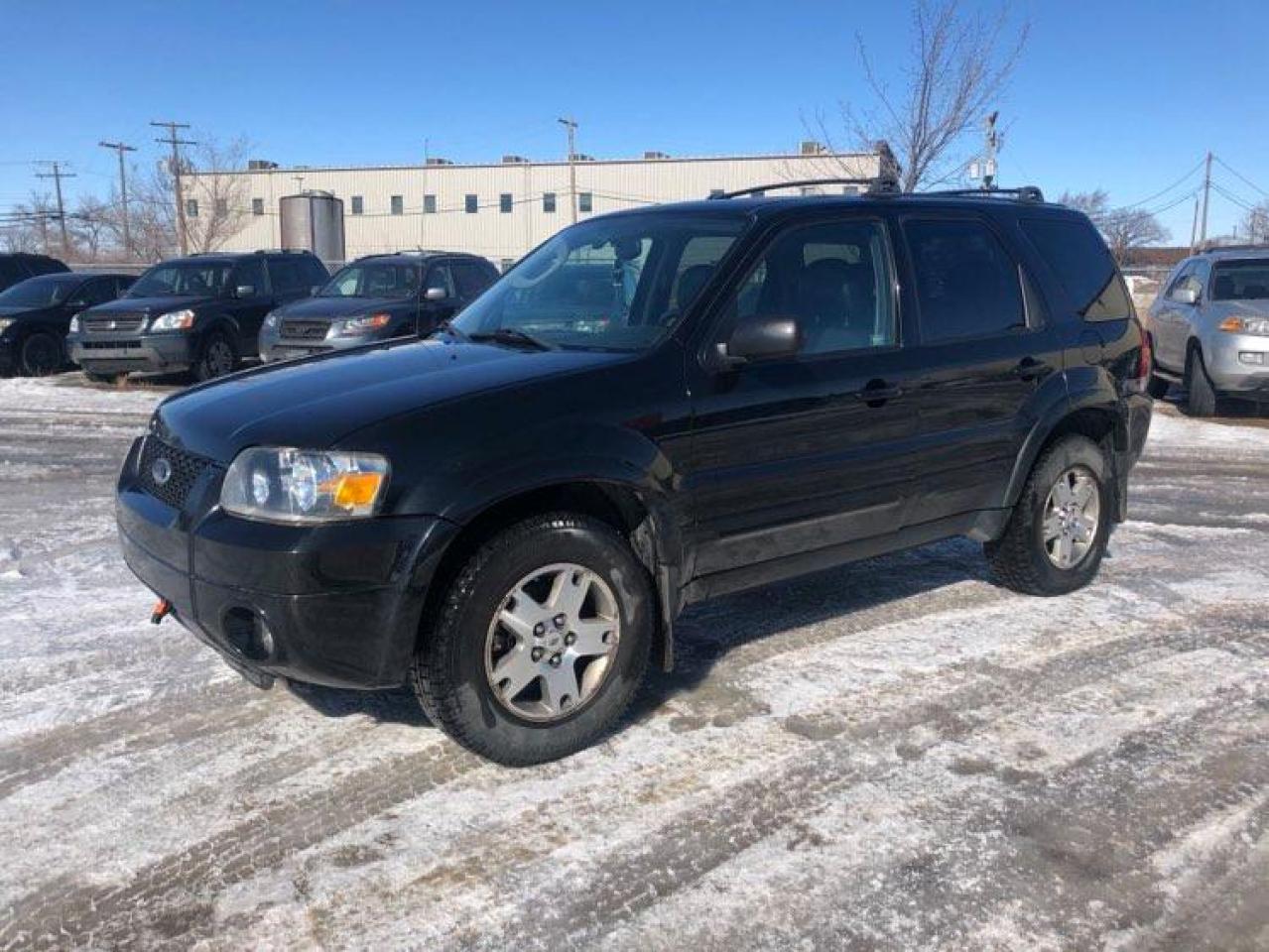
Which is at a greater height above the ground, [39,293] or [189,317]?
[39,293]

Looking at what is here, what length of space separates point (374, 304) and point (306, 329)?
0.81m

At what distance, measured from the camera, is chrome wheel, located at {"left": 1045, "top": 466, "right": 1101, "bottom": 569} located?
524 cm

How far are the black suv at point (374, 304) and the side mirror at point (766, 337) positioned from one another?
7705 millimetres

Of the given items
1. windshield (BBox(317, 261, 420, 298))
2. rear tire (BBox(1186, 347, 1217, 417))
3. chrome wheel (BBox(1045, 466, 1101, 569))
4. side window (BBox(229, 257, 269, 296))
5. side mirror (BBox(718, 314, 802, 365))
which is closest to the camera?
side mirror (BBox(718, 314, 802, 365))

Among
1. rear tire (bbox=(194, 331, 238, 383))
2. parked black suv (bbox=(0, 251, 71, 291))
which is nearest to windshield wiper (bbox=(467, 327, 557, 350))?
rear tire (bbox=(194, 331, 238, 383))

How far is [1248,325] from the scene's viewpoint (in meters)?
10.8

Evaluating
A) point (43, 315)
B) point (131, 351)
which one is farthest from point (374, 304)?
point (43, 315)

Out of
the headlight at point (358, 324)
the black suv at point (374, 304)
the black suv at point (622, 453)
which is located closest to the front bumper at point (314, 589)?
the black suv at point (622, 453)

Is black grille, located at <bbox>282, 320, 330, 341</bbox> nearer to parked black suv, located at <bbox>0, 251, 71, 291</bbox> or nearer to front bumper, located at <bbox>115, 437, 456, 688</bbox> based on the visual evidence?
front bumper, located at <bbox>115, 437, 456, 688</bbox>

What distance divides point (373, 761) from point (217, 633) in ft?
2.21

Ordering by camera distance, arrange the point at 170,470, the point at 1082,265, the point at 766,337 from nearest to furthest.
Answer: the point at 170,470 → the point at 766,337 → the point at 1082,265

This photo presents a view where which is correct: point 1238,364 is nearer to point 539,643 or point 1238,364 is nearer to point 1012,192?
point 1012,192

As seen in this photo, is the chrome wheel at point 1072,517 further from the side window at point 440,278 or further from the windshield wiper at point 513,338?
the side window at point 440,278

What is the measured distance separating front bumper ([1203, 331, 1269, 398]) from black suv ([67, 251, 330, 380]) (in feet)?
37.5
